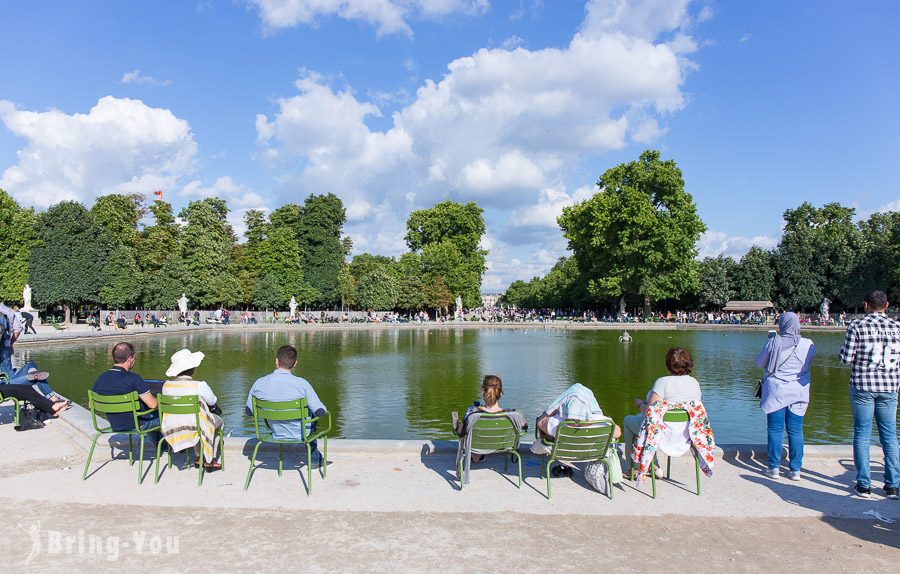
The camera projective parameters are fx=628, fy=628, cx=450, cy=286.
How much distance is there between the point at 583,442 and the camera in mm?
5715

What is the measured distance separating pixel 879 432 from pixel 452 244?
69715 millimetres

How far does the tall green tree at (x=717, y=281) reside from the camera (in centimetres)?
6775

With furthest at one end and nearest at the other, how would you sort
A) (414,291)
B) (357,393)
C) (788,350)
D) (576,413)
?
1. (414,291)
2. (357,393)
3. (788,350)
4. (576,413)

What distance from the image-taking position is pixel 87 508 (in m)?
5.33

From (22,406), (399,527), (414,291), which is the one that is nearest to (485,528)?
(399,527)

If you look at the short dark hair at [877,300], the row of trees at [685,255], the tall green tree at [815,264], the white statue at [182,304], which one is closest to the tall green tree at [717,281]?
the row of trees at [685,255]

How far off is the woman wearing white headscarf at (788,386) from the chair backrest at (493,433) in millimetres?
2713

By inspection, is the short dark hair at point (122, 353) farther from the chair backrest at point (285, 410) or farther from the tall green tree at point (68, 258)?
the tall green tree at point (68, 258)

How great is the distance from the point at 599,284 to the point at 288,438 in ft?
176

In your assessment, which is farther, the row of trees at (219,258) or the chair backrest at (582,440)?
the row of trees at (219,258)

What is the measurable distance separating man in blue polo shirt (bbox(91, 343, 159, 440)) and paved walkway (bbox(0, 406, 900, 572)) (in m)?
0.49

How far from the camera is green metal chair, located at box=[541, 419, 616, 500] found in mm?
5633

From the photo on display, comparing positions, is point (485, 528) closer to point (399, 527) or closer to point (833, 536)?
point (399, 527)

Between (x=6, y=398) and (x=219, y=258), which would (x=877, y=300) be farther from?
(x=219, y=258)
